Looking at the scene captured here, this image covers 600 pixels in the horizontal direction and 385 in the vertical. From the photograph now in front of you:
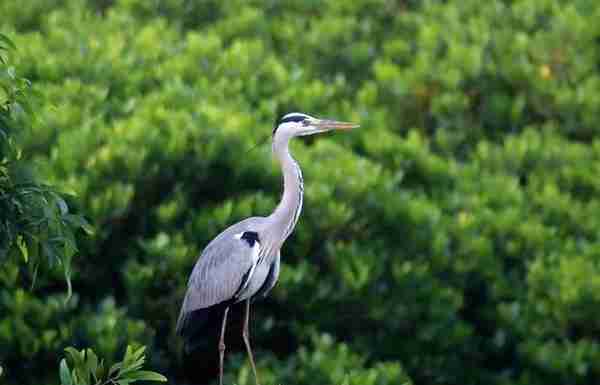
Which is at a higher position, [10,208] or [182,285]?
[10,208]

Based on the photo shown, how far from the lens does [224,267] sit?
826 centimetres

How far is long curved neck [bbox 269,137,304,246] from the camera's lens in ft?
26.3

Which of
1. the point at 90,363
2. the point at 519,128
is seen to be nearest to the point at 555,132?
the point at 519,128

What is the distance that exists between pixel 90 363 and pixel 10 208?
2.27 ft

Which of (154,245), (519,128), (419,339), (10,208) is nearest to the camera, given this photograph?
(10,208)

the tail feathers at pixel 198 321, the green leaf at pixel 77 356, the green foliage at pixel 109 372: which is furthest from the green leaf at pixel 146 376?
the tail feathers at pixel 198 321

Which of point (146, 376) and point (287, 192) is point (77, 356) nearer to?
point (146, 376)

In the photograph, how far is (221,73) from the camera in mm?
13641

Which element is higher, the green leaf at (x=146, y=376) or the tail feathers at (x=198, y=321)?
the green leaf at (x=146, y=376)

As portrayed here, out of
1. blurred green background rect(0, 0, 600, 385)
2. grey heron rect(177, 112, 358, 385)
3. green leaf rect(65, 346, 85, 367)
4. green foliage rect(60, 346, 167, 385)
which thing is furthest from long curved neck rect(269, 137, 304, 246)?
green leaf rect(65, 346, 85, 367)

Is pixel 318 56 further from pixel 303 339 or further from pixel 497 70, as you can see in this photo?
pixel 303 339

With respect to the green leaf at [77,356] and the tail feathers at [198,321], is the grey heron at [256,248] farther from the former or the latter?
the green leaf at [77,356]

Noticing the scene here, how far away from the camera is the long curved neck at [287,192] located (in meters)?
8.02

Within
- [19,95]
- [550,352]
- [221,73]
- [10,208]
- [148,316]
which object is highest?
[19,95]
